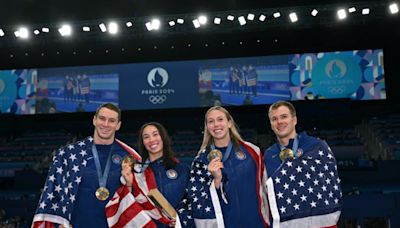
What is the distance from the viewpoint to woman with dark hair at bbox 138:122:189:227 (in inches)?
183

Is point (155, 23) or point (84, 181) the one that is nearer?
point (84, 181)

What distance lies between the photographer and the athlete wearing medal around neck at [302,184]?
13.4 feet

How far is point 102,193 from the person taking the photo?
451 cm

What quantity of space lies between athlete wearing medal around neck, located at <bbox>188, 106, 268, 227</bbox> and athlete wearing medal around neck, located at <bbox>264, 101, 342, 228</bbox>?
0.54ft

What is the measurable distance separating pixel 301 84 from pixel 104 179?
2015cm

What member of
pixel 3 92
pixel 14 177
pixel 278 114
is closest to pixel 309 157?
pixel 278 114

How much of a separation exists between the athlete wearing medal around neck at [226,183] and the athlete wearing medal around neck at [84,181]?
907 millimetres

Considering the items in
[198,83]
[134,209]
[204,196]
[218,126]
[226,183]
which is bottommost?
[134,209]

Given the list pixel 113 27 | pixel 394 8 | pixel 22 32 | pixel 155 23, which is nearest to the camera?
pixel 394 8

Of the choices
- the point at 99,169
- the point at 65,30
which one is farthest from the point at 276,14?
the point at 99,169

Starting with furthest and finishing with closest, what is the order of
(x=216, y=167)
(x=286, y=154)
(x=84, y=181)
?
(x=84, y=181) < (x=286, y=154) < (x=216, y=167)

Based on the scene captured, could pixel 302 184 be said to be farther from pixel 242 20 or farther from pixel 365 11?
pixel 365 11

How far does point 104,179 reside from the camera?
15.3 ft

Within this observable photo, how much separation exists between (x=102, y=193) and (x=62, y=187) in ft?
1.36
